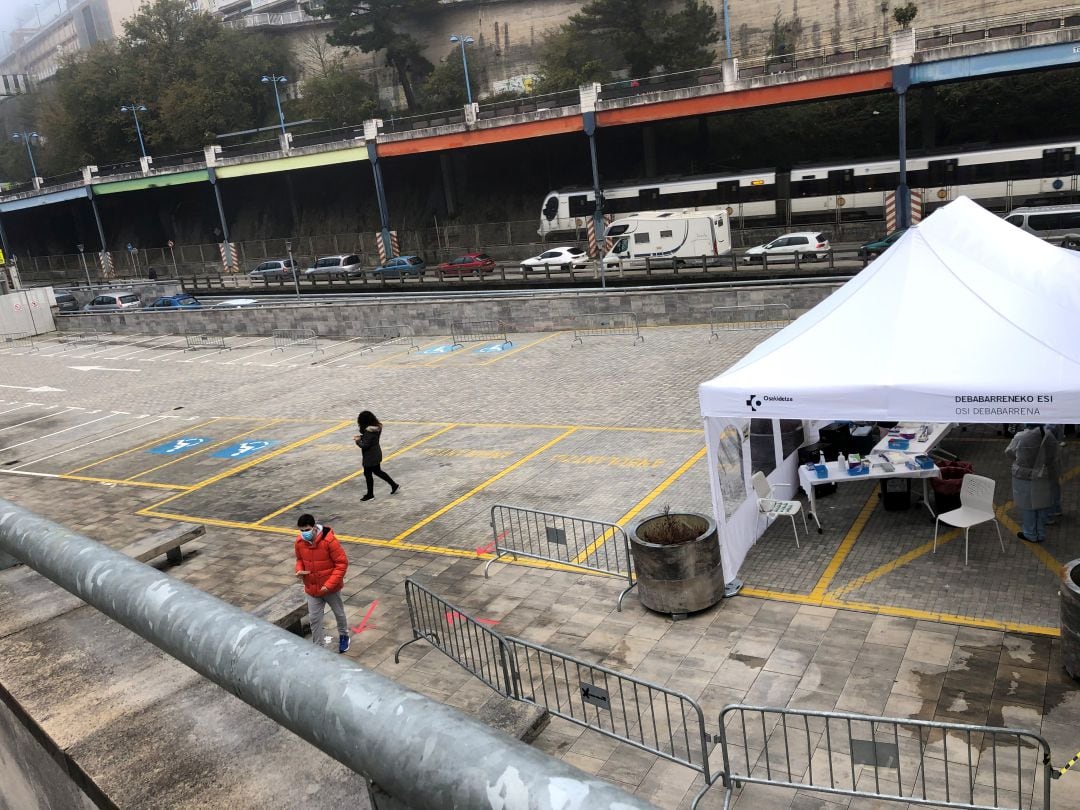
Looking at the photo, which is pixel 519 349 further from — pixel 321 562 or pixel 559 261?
pixel 321 562

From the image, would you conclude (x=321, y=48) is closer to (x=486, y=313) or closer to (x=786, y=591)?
(x=486, y=313)

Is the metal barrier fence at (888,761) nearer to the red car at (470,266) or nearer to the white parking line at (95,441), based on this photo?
the white parking line at (95,441)

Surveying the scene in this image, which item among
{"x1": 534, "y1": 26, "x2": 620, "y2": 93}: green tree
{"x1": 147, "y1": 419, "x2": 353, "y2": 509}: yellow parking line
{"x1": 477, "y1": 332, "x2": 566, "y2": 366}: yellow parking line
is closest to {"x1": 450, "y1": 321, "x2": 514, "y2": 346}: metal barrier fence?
{"x1": 477, "y1": 332, "x2": 566, "y2": 366}: yellow parking line

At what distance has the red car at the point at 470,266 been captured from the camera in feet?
150

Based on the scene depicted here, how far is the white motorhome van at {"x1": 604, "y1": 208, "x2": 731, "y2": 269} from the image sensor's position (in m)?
39.1

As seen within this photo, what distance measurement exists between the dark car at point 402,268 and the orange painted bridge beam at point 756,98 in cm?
1312

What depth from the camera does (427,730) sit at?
50.2 inches

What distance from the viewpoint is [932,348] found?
9.83 meters

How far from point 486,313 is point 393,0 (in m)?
49.9

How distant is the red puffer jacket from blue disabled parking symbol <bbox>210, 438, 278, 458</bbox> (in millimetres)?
11353

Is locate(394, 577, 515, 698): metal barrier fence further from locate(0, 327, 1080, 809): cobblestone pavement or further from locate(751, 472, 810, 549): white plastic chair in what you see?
locate(751, 472, 810, 549): white plastic chair

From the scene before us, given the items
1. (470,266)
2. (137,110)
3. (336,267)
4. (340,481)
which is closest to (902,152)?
(470,266)

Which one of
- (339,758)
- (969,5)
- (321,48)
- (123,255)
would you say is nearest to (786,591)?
(339,758)

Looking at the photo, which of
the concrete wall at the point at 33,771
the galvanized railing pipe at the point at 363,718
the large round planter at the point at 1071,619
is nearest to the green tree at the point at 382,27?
the large round planter at the point at 1071,619
